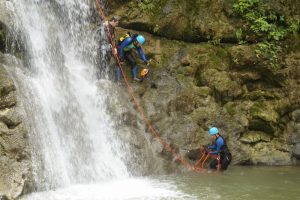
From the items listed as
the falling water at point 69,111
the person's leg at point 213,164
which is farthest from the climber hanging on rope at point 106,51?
the person's leg at point 213,164

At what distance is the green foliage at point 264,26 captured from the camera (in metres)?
13.3

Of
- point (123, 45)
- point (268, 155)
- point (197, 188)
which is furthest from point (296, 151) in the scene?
point (123, 45)

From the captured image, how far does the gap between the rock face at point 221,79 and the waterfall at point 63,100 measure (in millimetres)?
1498

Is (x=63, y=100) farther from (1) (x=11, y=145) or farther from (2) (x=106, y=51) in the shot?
(2) (x=106, y=51)

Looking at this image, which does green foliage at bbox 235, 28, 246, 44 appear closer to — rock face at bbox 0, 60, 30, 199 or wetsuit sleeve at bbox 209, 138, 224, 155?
wetsuit sleeve at bbox 209, 138, 224, 155

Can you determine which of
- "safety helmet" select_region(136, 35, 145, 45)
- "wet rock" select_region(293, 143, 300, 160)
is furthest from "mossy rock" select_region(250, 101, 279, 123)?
"safety helmet" select_region(136, 35, 145, 45)

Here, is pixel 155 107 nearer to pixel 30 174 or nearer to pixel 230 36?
pixel 230 36

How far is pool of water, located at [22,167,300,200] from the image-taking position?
8453mm

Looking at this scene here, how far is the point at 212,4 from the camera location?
1362 cm

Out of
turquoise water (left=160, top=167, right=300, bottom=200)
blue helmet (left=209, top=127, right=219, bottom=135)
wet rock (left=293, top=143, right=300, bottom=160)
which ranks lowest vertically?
turquoise water (left=160, top=167, right=300, bottom=200)

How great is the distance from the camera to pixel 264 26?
43.9 ft

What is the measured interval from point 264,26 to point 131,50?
168 inches

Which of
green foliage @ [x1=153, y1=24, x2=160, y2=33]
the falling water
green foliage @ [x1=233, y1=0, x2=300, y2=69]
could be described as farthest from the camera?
green foliage @ [x1=233, y1=0, x2=300, y2=69]

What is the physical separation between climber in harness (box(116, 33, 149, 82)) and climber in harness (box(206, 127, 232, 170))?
258cm
